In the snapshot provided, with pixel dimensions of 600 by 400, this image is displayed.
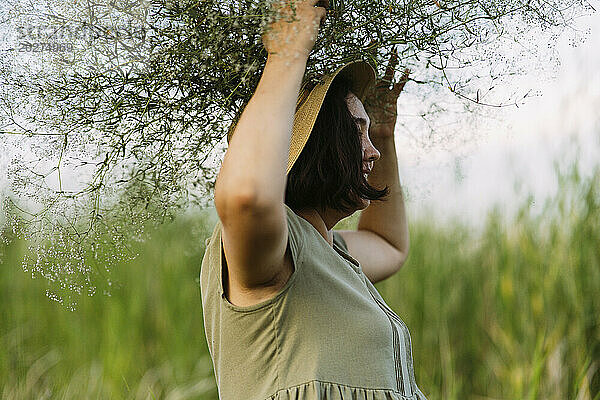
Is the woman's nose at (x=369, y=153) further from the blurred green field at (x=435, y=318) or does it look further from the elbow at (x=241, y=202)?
the blurred green field at (x=435, y=318)

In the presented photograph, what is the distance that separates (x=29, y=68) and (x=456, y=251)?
183 centimetres

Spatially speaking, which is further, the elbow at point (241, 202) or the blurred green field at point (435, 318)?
the blurred green field at point (435, 318)

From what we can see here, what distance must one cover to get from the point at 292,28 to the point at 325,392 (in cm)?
44

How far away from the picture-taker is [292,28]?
2.37 ft

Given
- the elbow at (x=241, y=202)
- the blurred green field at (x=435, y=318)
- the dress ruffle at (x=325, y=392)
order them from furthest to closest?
1. the blurred green field at (x=435, y=318)
2. the dress ruffle at (x=325, y=392)
3. the elbow at (x=241, y=202)

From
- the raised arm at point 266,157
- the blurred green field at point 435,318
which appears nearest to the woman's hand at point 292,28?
the raised arm at point 266,157

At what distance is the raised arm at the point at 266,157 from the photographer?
68 cm

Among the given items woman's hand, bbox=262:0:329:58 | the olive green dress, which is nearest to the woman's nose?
the olive green dress

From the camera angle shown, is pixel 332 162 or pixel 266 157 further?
pixel 332 162

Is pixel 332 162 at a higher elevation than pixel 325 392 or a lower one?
higher

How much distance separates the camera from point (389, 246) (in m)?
1.30

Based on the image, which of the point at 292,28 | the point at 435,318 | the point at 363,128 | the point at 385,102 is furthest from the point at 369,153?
the point at 435,318

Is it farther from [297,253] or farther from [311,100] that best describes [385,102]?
[297,253]

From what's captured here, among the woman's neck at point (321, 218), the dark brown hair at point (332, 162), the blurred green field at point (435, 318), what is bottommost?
the blurred green field at point (435, 318)
